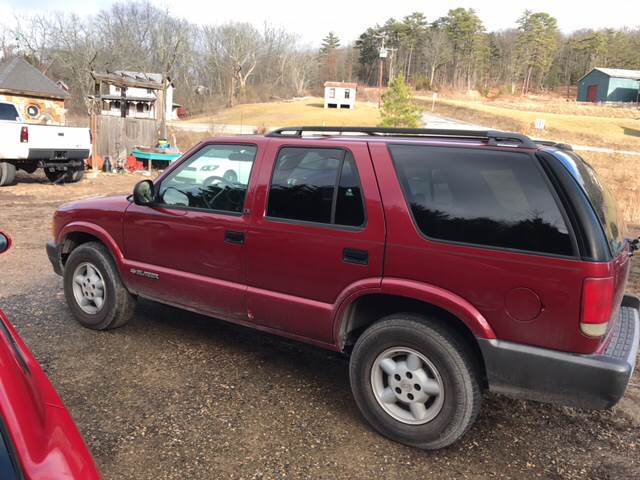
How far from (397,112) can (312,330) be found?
76.1ft

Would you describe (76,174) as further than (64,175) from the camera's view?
Yes

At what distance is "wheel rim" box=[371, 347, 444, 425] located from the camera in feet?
9.95

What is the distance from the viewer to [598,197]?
2.97 metres

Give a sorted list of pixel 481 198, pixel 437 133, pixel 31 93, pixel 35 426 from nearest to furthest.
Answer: pixel 35 426 < pixel 481 198 < pixel 437 133 < pixel 31 93

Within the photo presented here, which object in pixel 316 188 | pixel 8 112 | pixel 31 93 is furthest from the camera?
pixel 31 93

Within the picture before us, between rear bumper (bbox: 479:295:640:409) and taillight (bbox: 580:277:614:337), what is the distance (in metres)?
0.16

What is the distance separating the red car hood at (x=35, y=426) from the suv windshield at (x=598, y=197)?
102 inches

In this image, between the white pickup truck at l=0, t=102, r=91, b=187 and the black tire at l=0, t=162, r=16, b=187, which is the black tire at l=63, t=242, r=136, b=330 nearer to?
the white pickup truck at l=0, t=102, r=91, b=187

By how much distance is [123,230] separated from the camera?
4363 millimetres

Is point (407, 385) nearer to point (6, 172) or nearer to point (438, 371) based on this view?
point (438, 371)

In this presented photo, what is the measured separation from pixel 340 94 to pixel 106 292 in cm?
6519

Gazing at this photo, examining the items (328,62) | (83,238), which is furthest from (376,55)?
(83,238)

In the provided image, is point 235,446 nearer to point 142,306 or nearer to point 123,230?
point 123,230

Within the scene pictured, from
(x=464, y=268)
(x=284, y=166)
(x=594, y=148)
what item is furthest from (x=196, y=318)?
(x=594, y=148)
